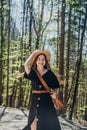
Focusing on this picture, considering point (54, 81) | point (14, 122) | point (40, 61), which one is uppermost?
point (40, 61)

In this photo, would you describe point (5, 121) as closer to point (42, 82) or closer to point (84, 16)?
point (42, 82)

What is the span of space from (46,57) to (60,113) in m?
12.5

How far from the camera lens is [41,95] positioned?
18.0 ft

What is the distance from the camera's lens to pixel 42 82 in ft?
17.8

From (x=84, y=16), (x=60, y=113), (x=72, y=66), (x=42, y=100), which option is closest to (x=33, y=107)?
(x=42, y=100)

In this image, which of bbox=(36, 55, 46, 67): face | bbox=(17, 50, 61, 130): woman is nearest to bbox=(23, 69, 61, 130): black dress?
bbox=(17, 50, 61, 130): woman

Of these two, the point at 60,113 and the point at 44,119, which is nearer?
the point at 44,119

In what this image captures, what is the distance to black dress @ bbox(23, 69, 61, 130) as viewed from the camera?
17.8 ft

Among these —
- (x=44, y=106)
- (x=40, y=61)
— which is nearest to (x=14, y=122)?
(x=44, y=106)

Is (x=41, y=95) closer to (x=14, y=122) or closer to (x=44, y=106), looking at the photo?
(x=44, y=106)

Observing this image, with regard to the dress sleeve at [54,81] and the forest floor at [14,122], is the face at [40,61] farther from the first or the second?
the forest floor at [14,122]

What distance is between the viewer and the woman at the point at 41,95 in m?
5.44

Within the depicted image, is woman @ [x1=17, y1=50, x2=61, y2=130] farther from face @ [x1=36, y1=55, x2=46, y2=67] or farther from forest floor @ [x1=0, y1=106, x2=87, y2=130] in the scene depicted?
forest floor @ [x1=0, y1=106, x2=87, y2=130]

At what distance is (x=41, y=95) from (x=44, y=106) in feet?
0.57
